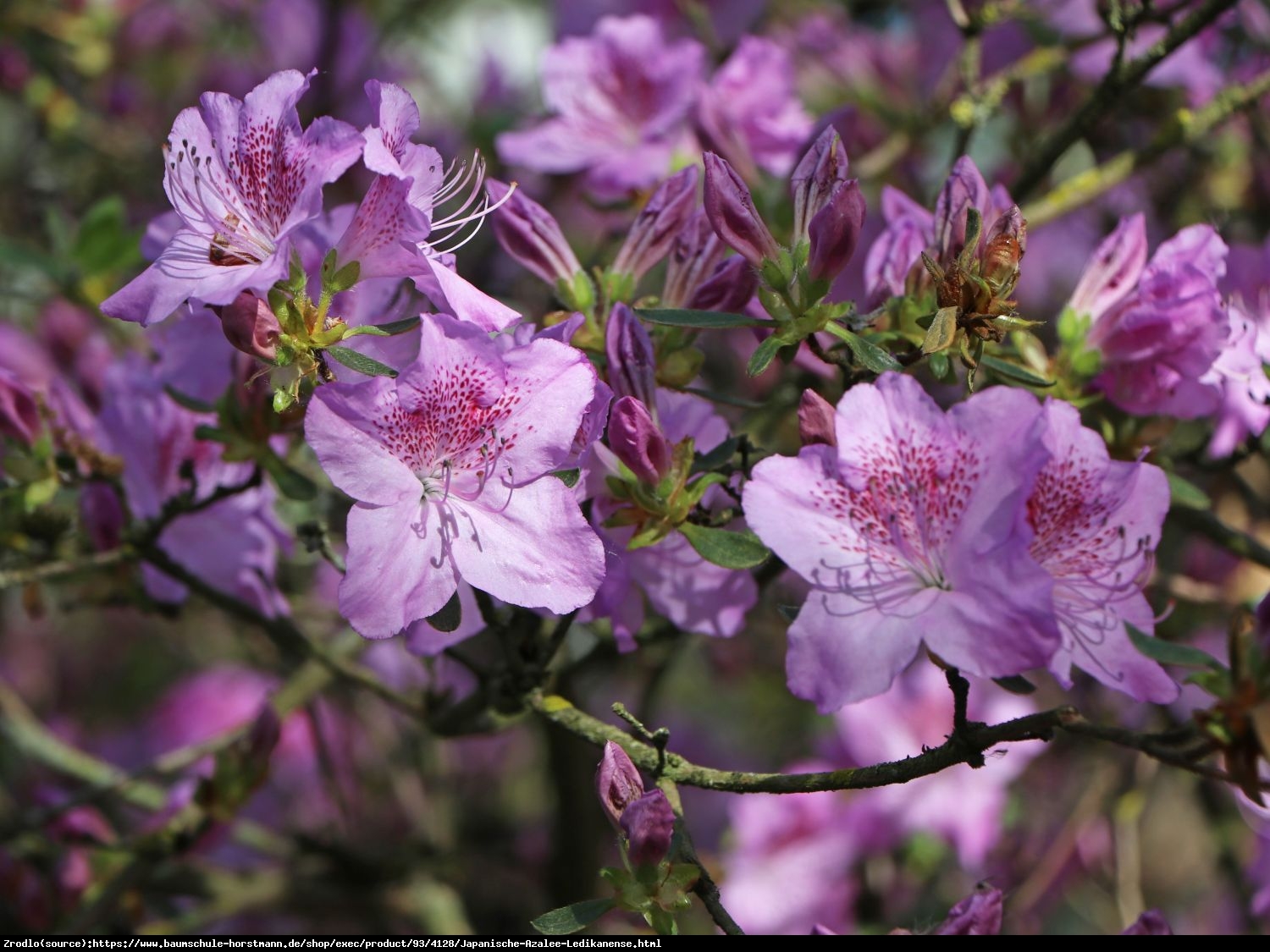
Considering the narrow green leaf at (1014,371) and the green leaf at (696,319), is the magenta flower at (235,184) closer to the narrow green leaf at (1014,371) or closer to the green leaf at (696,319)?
the green leaf at (696,319)

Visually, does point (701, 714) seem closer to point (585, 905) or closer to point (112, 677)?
point (112, 677)

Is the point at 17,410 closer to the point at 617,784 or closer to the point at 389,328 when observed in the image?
the point at 389,328

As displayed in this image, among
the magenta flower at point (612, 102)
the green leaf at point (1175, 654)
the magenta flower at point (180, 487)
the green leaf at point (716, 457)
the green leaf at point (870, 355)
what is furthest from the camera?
the magenta flower at point (612, 102)

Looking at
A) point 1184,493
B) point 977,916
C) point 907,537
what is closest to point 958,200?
point 907,537

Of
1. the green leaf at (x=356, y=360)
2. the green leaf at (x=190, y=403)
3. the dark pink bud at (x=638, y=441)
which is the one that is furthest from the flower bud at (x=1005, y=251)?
the green leaf at (x=190, y=403)

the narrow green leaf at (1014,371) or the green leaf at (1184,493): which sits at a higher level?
the narrow green leaf at (1014,371)

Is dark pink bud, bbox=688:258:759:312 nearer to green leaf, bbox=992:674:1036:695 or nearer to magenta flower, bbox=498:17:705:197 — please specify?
green leaf, bbox=992:674:1036:695

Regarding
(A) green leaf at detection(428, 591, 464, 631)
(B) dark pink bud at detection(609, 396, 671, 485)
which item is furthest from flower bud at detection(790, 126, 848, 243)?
(A) green leaf at detection(428, 591, 464, 631)
